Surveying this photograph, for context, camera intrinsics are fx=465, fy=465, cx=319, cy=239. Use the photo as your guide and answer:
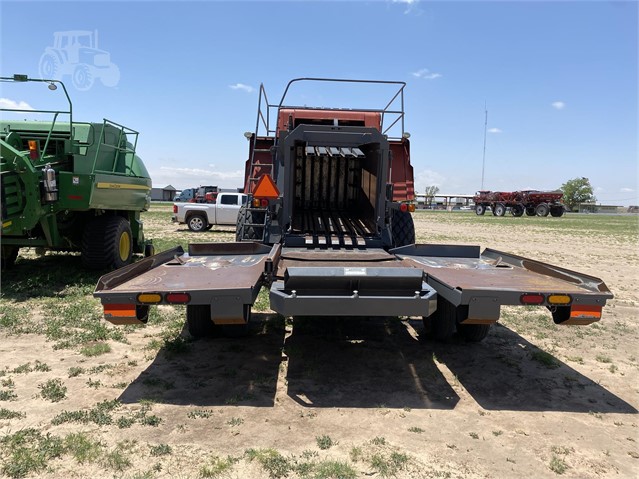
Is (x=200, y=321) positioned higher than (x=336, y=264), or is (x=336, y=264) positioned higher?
(x=336, y=264)

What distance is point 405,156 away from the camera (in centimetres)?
731

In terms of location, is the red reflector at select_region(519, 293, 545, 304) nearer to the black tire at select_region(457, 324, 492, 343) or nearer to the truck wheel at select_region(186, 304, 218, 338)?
the black tire at select_region(457, 324, 492, 343)

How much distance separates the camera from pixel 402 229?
7.05 meters

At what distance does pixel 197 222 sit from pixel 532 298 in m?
16.0

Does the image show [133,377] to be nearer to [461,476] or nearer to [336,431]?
[336,431]

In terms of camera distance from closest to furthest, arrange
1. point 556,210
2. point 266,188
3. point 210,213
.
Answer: point 266,188, point 210,213, point 556,210

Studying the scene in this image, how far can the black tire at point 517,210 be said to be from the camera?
1601 inches

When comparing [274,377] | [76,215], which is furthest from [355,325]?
[76,215]

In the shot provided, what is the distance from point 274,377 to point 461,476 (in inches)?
73.6

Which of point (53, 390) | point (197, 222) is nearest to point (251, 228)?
point (53, 390)

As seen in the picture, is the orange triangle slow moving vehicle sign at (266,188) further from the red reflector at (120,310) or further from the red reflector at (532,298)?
the red reflector at (532,298)

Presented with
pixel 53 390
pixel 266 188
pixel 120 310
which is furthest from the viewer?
pixel 266 188

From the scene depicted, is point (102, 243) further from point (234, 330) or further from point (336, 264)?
point (336, 264)

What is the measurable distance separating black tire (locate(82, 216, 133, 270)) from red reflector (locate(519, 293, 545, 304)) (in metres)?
6.67
